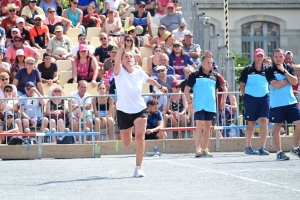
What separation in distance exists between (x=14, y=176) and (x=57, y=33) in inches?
378

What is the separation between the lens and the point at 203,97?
17.8 meters

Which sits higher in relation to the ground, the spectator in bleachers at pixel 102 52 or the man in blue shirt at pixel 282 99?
the spectator in bleachers at pixel 102 52

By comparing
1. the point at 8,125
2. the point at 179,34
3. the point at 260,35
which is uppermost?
the point at 260,35

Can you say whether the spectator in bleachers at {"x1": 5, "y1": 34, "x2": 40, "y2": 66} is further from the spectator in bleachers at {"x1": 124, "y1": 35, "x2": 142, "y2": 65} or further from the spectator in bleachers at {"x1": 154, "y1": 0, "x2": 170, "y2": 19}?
the spectator in bleachers at {"x1": 154, "y1": 0, "x2": 170, "y2": 19}

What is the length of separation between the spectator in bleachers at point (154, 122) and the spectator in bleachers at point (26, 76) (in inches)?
108

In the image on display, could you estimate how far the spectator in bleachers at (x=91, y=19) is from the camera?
25422 millimetres

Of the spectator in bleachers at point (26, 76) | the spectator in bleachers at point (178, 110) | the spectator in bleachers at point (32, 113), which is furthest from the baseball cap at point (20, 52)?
the spectator in bleachers at point (178, 110)

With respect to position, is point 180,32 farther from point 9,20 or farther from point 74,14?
point 9,20

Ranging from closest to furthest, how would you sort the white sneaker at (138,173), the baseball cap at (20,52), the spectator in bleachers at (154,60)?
the white sneaker at (138,173)
the baseball cap at (20,52)
the spectator in bleachers at (154,60)

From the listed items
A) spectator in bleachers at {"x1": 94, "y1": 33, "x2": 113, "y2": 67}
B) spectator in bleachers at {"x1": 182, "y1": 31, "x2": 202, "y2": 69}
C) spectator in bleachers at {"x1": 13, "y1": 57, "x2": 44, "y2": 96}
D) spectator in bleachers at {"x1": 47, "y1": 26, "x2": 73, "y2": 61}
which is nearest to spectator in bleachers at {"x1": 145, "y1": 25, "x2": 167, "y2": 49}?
spectator in bleachers at {"x1": 182, "y1": 31, "x2": 202, "y2": 69}

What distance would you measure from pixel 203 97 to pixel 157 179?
484 cm

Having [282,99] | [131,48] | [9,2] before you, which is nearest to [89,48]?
[131,48]

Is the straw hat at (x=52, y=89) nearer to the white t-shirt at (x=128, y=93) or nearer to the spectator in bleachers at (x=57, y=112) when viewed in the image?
the spectator in bleachers at (x=57, y=112)

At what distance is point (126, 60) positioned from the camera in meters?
14.3
